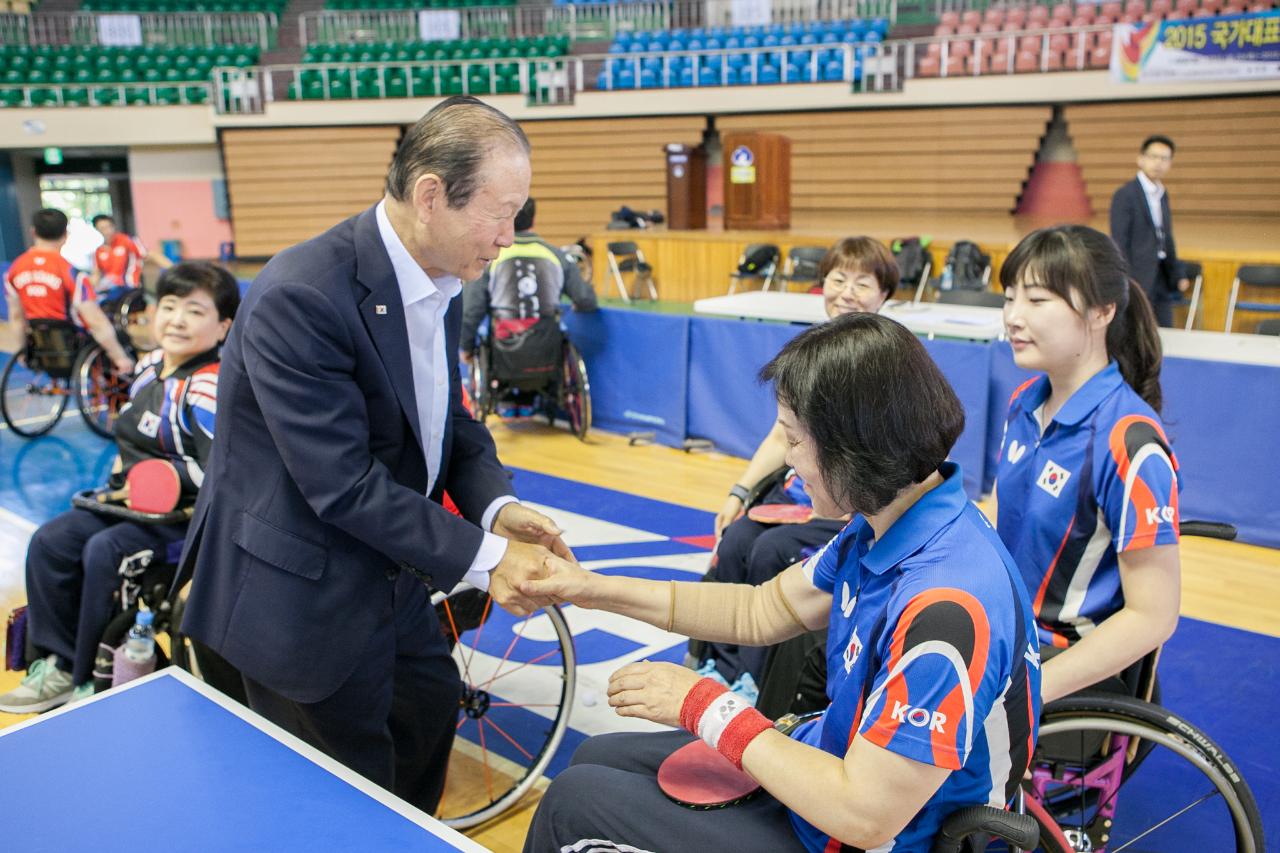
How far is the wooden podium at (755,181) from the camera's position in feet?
31.9

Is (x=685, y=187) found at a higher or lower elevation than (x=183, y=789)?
higher

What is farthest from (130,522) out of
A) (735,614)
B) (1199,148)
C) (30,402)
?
(1199,148)

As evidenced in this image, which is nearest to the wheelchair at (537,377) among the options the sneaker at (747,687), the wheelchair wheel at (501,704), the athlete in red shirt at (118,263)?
the wheelchair wheel at (501,704)

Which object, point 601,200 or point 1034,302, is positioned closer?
point 1034,302

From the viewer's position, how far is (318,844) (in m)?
1.25

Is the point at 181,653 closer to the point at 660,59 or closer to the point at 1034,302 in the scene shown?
the point at 1034,302

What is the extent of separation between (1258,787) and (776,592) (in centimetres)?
160

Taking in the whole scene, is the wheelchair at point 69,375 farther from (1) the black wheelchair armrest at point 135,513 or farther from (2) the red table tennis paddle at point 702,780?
(2) the red table tennis paddle at point 702,780

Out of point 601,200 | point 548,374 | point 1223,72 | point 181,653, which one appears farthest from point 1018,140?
point 181,653

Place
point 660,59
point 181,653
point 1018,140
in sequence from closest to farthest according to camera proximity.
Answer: point 181,653
point 1018,140
point 660,59

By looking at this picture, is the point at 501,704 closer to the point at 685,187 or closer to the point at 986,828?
the point at 986,828

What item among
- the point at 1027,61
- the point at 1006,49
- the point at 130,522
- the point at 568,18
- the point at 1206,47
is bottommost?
the point at 130,522

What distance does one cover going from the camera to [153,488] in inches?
104

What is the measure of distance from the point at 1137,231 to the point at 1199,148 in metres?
5.68
